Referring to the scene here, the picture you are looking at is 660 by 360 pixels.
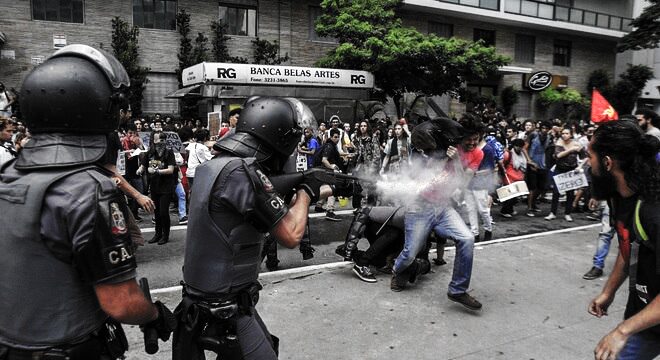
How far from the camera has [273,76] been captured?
1489cm

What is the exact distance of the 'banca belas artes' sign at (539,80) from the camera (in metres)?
25.1

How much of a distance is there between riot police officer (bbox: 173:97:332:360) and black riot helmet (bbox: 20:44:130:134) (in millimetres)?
621

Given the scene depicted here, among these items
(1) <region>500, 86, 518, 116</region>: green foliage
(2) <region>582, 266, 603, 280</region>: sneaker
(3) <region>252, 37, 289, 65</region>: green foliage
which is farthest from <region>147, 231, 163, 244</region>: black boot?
(1) <region>500, 86, 518, 116</region>: green foliage

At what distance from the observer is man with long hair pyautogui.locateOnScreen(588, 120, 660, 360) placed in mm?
2053

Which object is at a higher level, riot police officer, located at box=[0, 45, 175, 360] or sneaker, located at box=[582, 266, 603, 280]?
riot police officer, located at box=[0, 45, 175, 360]

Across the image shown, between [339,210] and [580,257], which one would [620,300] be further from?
[339,210]

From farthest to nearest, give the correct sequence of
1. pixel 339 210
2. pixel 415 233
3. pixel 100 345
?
pixel 339 210
pixel 415 233
pixel 100 345

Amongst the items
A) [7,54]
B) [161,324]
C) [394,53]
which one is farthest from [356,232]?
[7,54]

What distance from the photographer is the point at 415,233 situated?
4695 millimetres

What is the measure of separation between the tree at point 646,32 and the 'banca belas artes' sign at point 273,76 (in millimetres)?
10640

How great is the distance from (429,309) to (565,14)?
27.9 metres

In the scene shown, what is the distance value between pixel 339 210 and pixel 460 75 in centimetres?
1214

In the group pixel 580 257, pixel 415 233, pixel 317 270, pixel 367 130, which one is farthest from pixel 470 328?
pixel 367 130

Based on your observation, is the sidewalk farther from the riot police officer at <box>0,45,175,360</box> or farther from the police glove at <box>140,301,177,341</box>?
the riot police officer at <box>0,45,175,360</box>
